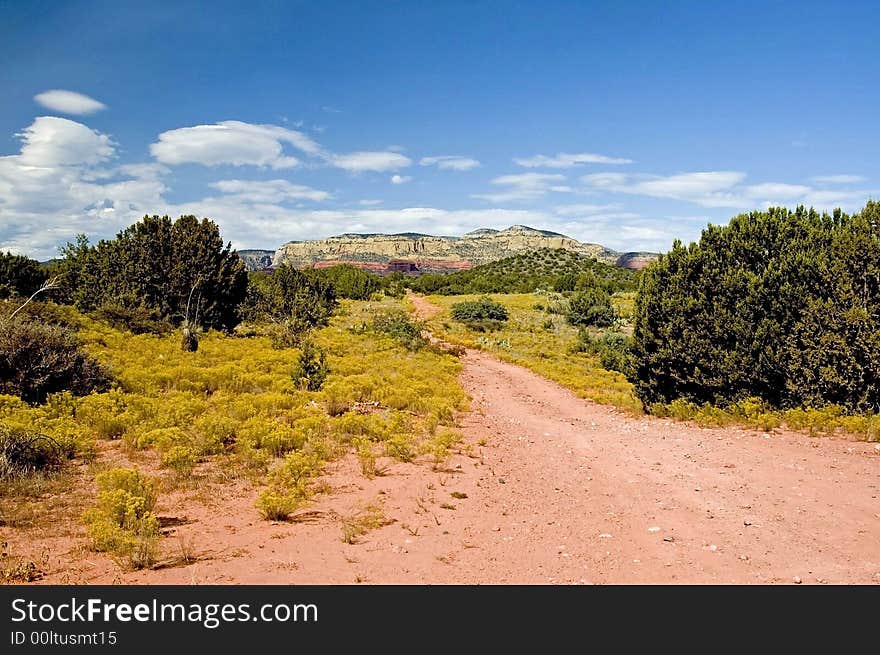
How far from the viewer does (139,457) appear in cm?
883

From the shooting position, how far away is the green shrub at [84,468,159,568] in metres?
5.22

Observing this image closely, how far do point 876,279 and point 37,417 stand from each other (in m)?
16.4

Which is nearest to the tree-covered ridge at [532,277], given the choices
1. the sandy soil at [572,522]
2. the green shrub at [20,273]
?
the green shrub at [20,273]

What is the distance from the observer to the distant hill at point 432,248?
147562mm

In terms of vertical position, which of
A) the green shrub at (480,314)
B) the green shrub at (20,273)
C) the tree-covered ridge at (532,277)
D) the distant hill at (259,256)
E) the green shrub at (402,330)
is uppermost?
the distant hill at (259,256)

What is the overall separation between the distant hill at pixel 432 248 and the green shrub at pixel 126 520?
128619 millimetres

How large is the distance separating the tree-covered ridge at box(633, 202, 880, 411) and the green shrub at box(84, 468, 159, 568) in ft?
39.3

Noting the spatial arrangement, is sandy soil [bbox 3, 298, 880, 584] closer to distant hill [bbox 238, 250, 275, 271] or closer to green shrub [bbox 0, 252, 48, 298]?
green shrub [bbox 0, 252, 48, 298]

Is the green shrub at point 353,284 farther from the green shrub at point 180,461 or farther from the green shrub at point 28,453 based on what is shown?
the green shrub at point 180,461

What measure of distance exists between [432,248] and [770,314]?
506 ft

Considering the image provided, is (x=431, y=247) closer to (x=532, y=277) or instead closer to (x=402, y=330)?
(x=532, y=277)

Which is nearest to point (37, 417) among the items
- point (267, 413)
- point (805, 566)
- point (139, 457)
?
point (139, 457)

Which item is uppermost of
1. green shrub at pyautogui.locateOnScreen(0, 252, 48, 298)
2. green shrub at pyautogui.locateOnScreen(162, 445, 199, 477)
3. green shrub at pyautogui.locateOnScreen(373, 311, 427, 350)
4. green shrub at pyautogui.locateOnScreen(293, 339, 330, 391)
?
green shrub at pyautogui.locateOnScreen(0, 252, 48, 298)

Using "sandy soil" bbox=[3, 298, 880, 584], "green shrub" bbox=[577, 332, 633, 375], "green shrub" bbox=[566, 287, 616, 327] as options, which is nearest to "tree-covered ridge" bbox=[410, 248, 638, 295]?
"green shrub" bbox=[566, 287, 616, 327]
